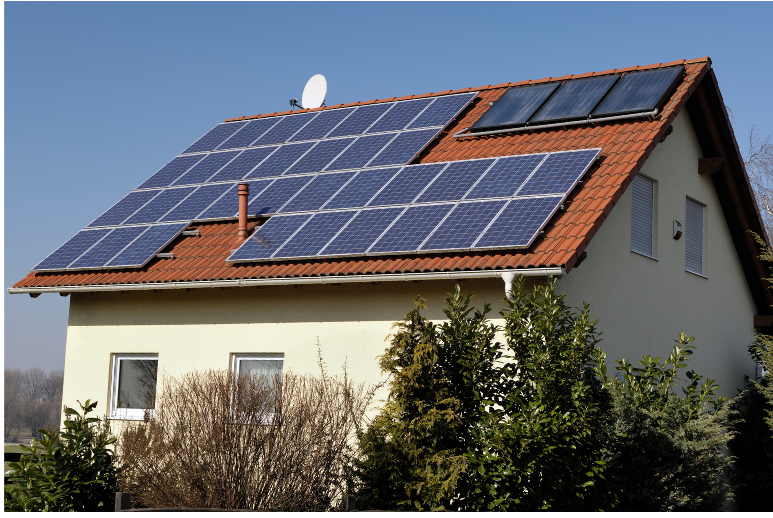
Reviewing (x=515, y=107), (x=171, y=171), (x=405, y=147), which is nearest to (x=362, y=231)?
(x=405, y=147)

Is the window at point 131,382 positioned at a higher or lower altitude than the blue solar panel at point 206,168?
lower

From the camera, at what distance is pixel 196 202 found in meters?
15.3

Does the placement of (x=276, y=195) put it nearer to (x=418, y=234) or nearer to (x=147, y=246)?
(x=147, y=246)

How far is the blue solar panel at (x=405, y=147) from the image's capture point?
14219mm

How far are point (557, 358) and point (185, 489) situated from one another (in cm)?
448

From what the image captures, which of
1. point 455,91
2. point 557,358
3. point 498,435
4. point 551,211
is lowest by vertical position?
point 498,435

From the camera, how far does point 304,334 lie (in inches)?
488

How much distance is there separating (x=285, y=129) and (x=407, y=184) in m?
5.51

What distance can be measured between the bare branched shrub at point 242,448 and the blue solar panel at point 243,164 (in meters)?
6.29

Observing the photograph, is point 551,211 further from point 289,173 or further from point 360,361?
point 289,173

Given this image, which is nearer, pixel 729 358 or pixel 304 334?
pixel 304 334

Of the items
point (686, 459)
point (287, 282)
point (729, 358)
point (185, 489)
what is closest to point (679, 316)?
point (729, 358)

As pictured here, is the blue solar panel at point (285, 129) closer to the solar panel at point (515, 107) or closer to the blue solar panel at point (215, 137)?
the blue solar panel at point (215, 137)

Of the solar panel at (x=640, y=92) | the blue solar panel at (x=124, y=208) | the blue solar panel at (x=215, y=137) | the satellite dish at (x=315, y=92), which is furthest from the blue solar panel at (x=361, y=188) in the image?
the satellite dish at (x=315, y=92)
